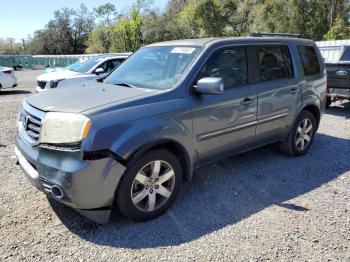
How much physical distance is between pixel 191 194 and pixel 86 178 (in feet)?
5.15

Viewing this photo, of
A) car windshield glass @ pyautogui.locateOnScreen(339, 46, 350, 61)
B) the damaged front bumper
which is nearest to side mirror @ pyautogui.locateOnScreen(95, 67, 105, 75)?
car windshield glass @ pyautogui.locateOnScreen(339, 46, 350, 61)

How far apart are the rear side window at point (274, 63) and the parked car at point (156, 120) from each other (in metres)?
0.01

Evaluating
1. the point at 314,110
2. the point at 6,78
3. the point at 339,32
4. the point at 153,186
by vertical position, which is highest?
the point at 339,32

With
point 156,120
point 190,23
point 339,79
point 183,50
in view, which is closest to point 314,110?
point 183,50

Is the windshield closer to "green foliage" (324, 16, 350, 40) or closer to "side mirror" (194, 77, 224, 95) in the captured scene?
"side mirror" (194, 77, 224, 95)

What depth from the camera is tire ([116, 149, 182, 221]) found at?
10.8 ft

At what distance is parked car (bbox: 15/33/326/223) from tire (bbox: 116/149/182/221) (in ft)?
0.04

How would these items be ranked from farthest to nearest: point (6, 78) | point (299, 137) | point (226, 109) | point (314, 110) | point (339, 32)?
point (339, 32), point (6, 78), point (314, 110), point (299, 137), point (226, 109)

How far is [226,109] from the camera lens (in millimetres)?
4086

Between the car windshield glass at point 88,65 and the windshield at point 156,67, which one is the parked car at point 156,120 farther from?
the car windshield glass at point 88,65

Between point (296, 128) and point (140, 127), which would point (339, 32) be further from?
point (140, 127)

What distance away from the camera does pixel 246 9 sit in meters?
35.7

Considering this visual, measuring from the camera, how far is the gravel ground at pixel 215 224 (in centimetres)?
307

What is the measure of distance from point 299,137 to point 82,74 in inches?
266
